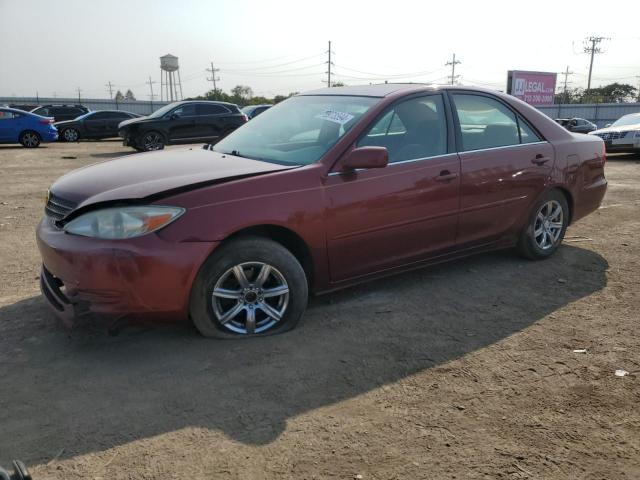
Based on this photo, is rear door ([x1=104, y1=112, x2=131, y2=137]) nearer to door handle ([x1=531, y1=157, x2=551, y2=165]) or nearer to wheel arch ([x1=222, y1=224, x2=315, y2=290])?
door handle ([x1=531, y1=157, x2=551, y2=165])

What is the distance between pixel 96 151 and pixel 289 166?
15.9 metres

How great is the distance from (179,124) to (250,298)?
47.4ft

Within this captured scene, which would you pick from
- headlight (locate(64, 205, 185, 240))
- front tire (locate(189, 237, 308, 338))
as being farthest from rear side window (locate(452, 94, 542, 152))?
headlight (locate(64, 205, 185, 240))

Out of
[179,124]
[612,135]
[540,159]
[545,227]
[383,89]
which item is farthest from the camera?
[179,124]

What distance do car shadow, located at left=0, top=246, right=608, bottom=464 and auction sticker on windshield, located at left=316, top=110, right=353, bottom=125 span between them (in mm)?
1336

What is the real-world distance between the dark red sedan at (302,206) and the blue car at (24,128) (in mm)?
16040

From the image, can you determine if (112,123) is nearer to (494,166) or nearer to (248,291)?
(494,166)

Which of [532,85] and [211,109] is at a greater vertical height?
[532,85]

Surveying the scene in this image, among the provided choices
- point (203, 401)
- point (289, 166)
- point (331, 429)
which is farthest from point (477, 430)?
point (289, 166)

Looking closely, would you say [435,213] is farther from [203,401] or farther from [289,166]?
[203,401]

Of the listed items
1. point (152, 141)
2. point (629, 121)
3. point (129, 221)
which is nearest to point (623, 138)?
point (629, 121)

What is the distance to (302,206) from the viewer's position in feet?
11.7

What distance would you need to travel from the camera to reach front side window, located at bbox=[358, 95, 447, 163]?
4.05 metres

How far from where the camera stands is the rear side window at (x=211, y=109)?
57.0ft
